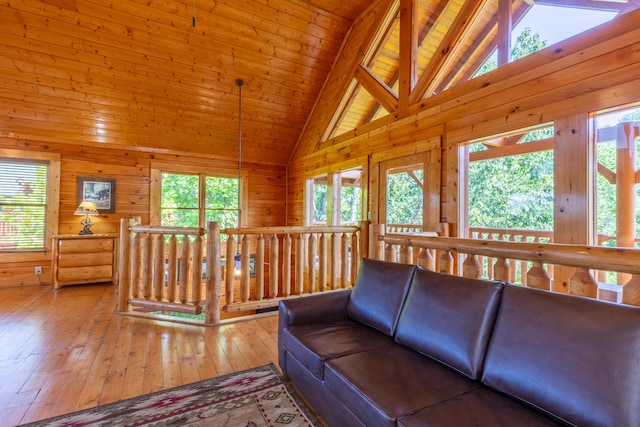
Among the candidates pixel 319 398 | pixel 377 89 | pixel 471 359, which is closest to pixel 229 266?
pixel 319 398

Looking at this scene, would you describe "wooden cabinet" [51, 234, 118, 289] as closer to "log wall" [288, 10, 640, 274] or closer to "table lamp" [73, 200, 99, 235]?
"table lamp" [73, 200, 99, 235]

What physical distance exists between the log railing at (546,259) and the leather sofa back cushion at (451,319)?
0.32 meters

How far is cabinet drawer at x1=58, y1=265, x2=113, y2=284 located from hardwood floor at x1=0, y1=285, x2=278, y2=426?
96 centimetres

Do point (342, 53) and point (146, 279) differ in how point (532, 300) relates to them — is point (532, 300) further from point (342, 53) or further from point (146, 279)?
point (342, 53)

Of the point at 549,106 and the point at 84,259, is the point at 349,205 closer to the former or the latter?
the point at 549,106

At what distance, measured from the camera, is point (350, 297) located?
2281 mm

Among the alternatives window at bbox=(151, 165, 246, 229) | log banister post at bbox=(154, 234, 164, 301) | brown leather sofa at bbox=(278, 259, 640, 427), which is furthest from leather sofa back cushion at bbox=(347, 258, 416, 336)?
window at bbox=(151, 165, 246, 229)

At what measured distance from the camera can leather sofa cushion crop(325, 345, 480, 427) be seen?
1.20m

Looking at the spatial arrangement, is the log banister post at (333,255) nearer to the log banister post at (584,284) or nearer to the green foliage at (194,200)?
the log banister post at (584,284)

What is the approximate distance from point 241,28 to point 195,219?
12.3 feet

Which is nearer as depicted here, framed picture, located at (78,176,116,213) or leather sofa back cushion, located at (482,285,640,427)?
leather sofa back cushion, located at (482,285,640,427)

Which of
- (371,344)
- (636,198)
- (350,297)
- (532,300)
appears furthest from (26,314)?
(636,198)

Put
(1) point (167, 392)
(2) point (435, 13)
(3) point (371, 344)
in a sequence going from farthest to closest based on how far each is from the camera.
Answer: (2) point (435, 13)
(1) point (167, 392)
(3) point (371, 344)

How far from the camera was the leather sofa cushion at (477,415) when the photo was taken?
42.3 inches
